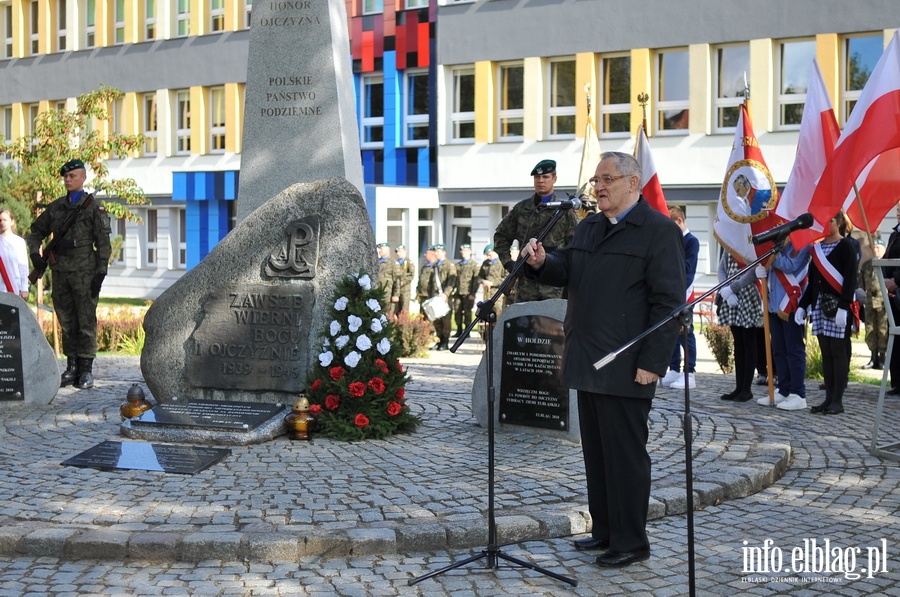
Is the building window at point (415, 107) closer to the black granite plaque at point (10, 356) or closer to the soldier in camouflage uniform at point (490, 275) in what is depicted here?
the soldier in camouflage uniform at point (490, 275)

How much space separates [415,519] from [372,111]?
3057 cm

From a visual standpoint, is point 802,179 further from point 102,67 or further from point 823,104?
point 102,67

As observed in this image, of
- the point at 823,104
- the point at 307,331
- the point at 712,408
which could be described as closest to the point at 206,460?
the point at 307,331

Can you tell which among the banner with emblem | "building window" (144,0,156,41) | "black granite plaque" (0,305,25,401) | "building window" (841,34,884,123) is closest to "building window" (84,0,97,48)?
"building window" (144,0,156,41)

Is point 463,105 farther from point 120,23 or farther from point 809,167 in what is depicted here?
point 809,167

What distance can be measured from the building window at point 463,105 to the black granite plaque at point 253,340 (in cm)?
2471

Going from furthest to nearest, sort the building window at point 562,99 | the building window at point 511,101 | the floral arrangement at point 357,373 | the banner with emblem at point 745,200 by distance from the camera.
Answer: the building window at point 511,101 < the building window at point 562,99 < the banner with emblem at point 745,200 < the floral arrangement at point 357,373

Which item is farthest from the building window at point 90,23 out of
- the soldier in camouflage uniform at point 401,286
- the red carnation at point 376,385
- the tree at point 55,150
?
the red carnation at point 376,385

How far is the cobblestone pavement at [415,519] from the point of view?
5.61 m

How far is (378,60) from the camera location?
117 feet

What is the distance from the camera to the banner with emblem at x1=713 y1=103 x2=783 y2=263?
1178cm

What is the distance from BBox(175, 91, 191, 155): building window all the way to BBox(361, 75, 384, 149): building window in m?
7.79

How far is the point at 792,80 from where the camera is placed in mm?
28281

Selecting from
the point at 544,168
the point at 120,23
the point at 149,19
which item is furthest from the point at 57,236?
the point at 120,23
